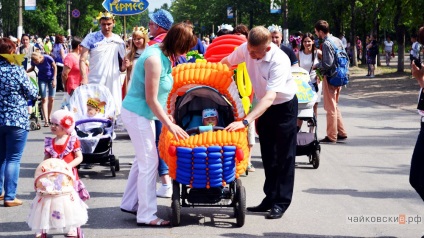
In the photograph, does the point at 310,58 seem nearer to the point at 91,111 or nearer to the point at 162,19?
the point at 91,111

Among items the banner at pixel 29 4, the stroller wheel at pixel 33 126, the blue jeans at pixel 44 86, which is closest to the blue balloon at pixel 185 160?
the stroller wheel at pixel 33 126

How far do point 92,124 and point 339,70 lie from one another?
4.45 m

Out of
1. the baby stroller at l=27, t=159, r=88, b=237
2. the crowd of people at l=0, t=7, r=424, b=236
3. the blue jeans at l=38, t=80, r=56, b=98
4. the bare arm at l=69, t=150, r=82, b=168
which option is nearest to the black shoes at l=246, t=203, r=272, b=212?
the crowd of people at l=0, t=7, r=424, b=236

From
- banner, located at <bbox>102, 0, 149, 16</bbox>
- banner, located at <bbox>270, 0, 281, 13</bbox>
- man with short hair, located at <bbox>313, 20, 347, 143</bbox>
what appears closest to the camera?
man with short hair, located at <bbox>313, 20, 347, 143</bbox>

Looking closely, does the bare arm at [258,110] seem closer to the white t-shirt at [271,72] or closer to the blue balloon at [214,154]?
the white t-shirt at [271,72]

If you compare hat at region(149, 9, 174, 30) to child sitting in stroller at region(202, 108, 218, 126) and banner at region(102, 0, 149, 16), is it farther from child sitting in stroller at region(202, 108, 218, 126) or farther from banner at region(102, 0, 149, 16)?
banner at region(102, 0, 149, 16)

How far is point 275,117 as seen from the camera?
7.87m

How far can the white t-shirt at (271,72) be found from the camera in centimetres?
762

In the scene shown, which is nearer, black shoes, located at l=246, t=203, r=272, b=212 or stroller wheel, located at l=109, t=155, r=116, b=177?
black shoes, located at l=246, t=203, r=272, b=212

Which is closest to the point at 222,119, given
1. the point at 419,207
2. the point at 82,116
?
the point at 419,207

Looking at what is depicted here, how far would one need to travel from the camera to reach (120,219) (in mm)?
7988

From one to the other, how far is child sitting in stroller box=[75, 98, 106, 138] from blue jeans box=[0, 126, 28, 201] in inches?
82.9

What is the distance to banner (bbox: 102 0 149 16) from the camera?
19422 millimetres

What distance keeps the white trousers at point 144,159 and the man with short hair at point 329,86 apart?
20.2ft
